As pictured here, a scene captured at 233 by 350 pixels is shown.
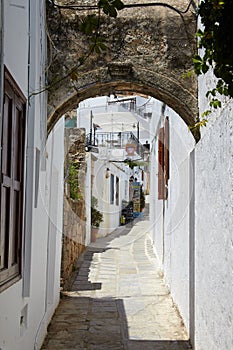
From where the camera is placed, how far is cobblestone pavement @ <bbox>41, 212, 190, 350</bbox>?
6.71 m

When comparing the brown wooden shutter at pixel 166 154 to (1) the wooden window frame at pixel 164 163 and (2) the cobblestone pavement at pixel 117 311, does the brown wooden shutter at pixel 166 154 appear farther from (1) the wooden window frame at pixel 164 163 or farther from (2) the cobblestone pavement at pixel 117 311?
(2) the cobblestone pavement at pixel 117 311

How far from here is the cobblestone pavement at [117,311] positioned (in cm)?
671

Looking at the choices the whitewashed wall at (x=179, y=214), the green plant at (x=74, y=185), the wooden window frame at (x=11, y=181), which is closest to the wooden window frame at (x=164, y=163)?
the whitewashed wall at (x=179, y=214)

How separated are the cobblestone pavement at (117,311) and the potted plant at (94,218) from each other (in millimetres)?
3870

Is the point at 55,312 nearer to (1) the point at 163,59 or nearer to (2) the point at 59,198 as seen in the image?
(2) the point at 59,198

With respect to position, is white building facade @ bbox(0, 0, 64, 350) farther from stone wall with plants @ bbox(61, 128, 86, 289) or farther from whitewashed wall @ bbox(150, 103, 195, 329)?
stone wall with plants @ bbox(61, 128, 86, 289)

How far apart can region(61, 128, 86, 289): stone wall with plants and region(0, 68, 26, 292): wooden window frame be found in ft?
17.9

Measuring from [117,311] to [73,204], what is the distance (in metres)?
4.99

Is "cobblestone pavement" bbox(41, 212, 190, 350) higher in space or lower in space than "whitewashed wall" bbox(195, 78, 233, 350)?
lower

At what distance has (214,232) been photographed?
449 centimetres

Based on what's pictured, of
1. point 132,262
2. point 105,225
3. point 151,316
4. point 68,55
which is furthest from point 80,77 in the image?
point 105,225

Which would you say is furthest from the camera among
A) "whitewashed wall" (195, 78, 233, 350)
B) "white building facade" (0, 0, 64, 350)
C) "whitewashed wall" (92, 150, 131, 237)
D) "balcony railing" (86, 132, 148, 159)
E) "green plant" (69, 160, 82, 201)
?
"balcony railing" (86, 132, 148, 159)

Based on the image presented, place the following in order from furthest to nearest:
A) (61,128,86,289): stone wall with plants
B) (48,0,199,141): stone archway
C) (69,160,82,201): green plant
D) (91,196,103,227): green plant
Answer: (91,196,103,227): green plant, (69,160,82,201): green plant, (61,128,86,289): stone wall with plants, (48,0,199,141): stone archway

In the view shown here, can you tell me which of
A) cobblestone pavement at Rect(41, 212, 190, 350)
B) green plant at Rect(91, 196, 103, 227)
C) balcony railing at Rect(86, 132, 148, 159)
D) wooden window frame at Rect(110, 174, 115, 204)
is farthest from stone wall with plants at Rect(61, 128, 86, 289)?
wooden window frame at Rect(110, 174, 115, 204)
